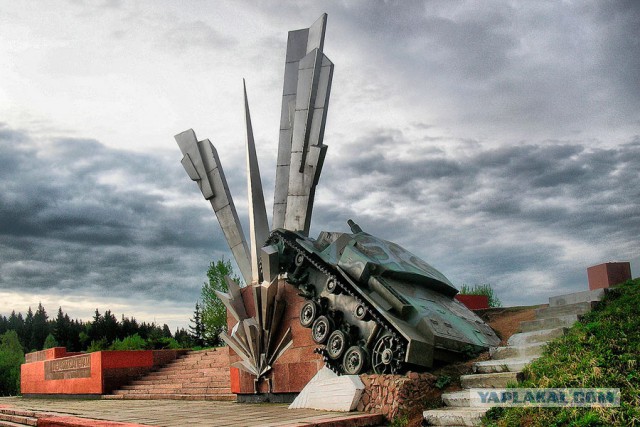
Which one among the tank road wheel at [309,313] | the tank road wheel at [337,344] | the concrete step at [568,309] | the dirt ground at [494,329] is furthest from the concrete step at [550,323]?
the tank road wheel at [309,313]

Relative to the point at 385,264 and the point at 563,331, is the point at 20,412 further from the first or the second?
the point at 563,331

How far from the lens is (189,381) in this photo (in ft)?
41.8

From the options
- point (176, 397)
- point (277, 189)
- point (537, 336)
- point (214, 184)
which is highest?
point (214, 184)

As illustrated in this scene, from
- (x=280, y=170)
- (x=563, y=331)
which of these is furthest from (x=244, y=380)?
(x=563, y=331)

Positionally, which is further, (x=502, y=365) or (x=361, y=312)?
(x=361, y=312)

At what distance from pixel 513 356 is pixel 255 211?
4538 mm

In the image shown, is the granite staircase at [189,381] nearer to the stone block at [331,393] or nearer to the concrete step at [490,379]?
the stone block at [331,393]

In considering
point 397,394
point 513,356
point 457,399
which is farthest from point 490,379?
point 397,394

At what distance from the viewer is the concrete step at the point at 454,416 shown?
215 inches

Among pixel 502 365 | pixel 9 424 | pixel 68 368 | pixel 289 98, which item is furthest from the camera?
pixel 68 368

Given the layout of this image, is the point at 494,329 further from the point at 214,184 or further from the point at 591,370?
the point at 214,184

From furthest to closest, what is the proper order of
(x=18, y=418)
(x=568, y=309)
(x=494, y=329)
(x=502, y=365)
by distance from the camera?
(x=494, y=329) → (x=18, y=418) → (x=568, y=309) → (x=502, y=365)

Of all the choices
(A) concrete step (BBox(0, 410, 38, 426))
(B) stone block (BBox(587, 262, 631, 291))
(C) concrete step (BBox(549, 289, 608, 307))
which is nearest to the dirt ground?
(C) concrete step (BBox(549, 289, 608, 307))

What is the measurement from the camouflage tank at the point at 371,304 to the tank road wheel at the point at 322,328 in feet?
0.04
